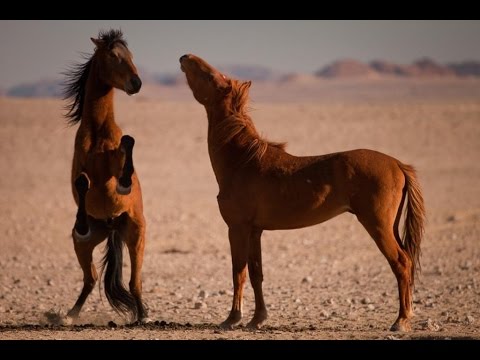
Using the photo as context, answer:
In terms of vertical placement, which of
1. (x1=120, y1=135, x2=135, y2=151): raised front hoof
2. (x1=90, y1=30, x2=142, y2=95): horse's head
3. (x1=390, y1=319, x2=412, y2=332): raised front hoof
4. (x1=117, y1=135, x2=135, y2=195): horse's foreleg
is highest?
(x1=90, y1=30, x2=142, y2=95): horse's head

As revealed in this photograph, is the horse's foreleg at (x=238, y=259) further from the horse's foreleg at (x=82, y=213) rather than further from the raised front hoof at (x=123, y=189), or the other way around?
the horse's foreleg at (x=82, y=213)

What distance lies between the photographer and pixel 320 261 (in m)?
12.9

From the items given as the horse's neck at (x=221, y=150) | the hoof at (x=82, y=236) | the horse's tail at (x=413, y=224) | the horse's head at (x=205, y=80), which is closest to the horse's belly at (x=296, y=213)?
the horse's neck at (x=221, y=150)

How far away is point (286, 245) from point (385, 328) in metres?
6.74

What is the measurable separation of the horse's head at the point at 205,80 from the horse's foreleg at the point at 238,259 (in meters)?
1.30

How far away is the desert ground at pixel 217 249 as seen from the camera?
Result: 823 centimetres

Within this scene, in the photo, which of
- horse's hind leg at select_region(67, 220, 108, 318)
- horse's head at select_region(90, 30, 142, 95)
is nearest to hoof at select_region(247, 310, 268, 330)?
horse's hind leg at select_region(67, 220, 108, 318)

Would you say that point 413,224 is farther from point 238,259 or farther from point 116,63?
point 116,63

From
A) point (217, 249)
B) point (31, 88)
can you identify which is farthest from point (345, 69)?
point (217, 249)

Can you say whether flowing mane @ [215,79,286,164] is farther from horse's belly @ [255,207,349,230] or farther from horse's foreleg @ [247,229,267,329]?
horse's foreleg @ [247,229,267,329]

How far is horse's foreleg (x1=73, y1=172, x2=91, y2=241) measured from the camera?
790 centimetres

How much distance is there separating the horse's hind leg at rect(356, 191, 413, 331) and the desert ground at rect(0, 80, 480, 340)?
20 centimetres
